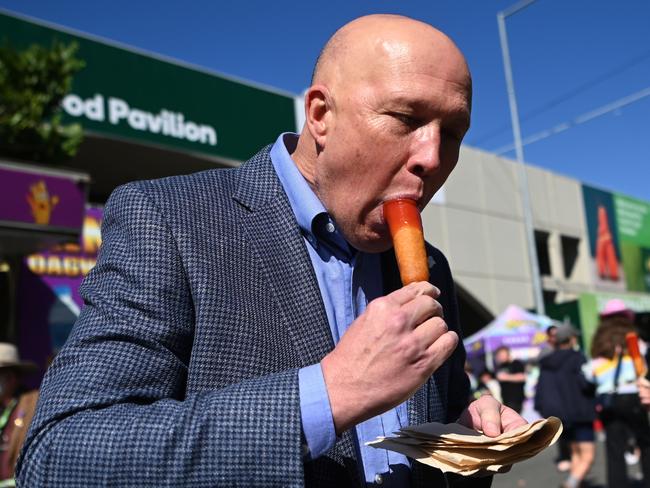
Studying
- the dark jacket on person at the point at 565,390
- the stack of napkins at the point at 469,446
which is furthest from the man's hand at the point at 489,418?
the dark jacket on person at the point at 565,390

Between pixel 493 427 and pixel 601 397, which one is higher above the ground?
pixel 601 397

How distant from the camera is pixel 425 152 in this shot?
4.97 feet

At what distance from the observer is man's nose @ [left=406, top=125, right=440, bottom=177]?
1508 millimetres

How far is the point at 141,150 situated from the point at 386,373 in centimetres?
1439

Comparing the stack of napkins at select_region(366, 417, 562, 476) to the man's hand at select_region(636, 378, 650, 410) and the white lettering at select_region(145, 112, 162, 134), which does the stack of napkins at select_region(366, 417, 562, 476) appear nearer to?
the man's hand at select_region(636, 378, 650, 410)

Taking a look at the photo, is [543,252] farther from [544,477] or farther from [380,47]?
[380,47]

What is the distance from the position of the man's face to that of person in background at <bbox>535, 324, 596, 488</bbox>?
24.0 feet

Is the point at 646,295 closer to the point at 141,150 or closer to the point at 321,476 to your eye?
the point at 141,150

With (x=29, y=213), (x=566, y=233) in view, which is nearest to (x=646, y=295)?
(x=566, y=233)

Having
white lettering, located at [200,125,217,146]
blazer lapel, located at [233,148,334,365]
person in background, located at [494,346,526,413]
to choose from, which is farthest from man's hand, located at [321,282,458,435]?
white lettering, located at [200,125,217,146]

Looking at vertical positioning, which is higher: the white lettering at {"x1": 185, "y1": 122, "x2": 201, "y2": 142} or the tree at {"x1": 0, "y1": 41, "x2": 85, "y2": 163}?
the white lettering at {"x1": 185, "y1": 122, "x2": 201, "y2": 142}

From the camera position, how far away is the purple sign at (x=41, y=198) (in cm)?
848

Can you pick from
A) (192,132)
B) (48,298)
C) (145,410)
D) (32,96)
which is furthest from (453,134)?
(192,132)

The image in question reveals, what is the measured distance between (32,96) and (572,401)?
740 cm
